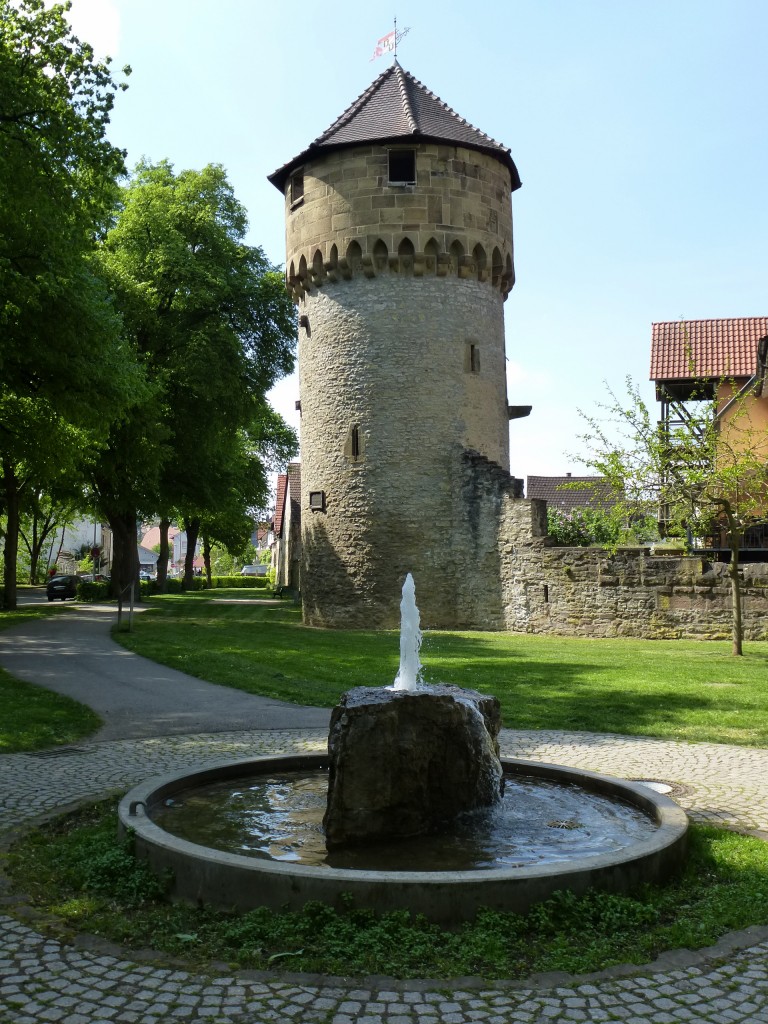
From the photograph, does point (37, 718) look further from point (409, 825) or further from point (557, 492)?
point (557, 492)

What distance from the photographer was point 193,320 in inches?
1152

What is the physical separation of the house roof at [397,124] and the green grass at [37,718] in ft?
55.3

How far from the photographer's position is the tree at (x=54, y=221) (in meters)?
15.9

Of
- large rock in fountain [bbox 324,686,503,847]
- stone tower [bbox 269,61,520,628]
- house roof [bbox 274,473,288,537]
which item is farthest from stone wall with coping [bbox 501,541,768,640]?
house roof [bbox 274,473,288,537]

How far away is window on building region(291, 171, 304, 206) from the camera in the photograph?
26.1 meters

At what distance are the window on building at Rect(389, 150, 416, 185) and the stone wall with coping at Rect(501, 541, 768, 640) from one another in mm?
10023

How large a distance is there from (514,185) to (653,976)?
25.6m

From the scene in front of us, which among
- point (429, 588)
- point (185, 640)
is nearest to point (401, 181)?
point (429, 588)

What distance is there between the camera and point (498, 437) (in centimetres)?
2605

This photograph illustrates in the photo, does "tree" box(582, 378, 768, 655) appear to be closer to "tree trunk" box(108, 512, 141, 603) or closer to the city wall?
the city wall

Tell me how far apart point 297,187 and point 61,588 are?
79.3ft

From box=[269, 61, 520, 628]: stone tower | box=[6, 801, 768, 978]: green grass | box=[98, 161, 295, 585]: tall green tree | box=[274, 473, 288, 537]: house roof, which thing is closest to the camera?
box=[6, 801, 768, 978]: green grass

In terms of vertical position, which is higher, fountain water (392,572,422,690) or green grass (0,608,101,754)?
fountain water (392,572,422,690)

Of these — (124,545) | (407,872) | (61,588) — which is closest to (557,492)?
(61,588)
